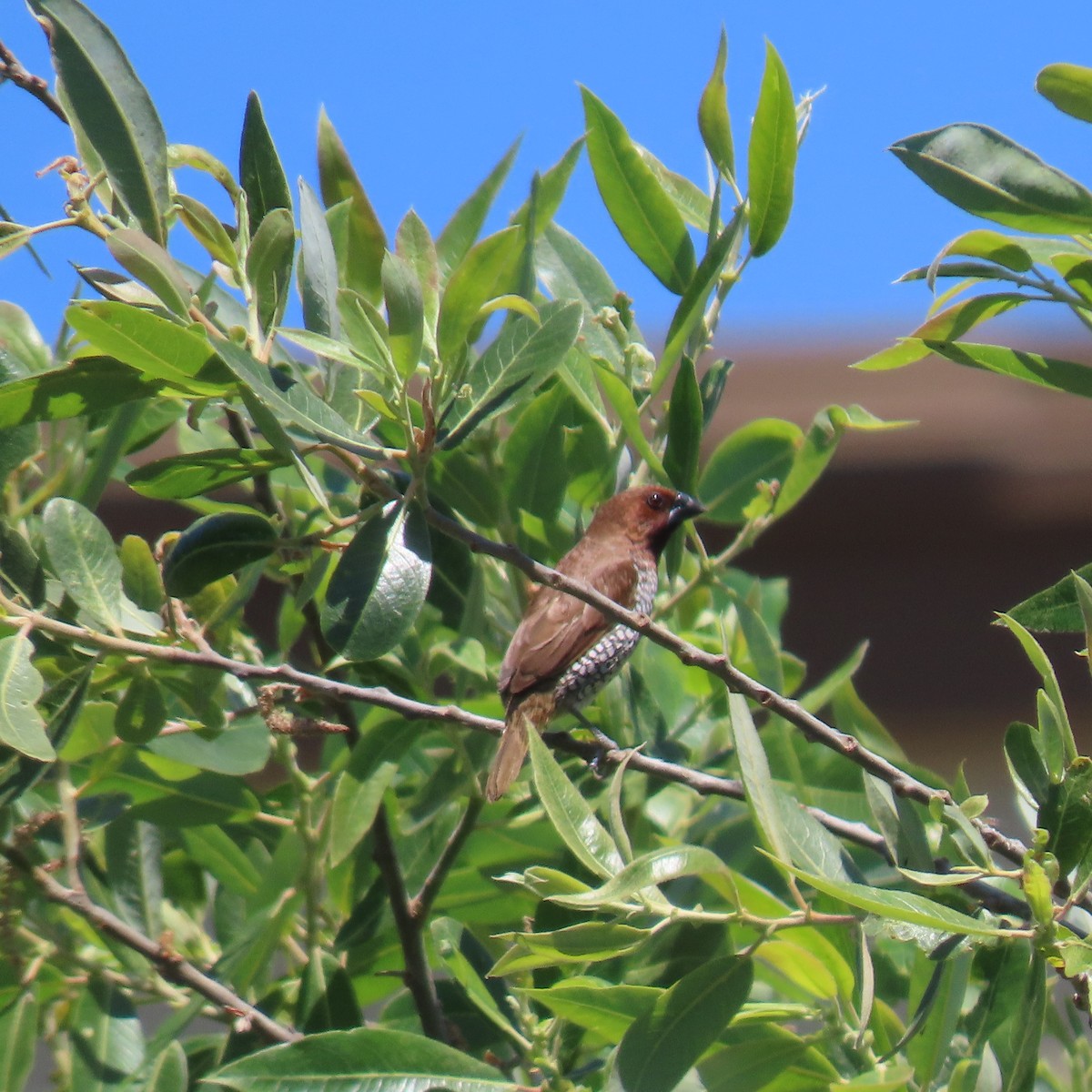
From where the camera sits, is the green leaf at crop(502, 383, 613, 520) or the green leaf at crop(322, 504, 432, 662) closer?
the green leaf at crop(322, 504, 432, 662)

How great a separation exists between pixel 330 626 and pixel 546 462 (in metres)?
0.75

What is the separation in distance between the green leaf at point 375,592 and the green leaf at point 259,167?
438 millimetres

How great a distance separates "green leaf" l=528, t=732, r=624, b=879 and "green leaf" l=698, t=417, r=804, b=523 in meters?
1.01

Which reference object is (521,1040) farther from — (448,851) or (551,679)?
(551,679)

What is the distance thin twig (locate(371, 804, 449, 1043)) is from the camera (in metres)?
1.95

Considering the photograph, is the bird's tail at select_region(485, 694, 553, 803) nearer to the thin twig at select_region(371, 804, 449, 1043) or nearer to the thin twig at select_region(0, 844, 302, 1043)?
the thin twig at select_region(371, 804, 449, 1043)

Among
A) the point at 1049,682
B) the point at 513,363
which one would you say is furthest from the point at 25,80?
the point at 1049,682

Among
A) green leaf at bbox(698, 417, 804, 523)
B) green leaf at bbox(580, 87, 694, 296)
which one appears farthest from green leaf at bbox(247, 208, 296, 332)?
green leaf at bbox(698, 417, 804, 523)

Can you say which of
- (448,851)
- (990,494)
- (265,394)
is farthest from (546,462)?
(990,494)

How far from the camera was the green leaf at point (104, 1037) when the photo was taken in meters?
2.07

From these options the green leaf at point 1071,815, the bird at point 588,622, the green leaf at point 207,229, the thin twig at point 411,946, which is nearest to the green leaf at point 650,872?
the green leaf at point 1071,815

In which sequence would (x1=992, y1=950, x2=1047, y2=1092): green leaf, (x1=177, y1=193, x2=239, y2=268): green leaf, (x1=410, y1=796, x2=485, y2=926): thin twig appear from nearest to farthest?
(x1=992, y1=950, x2=1047, y2=1092): green leaf < (x1=177, y1=193, x2=239, y2=268): green leaf < (x1=410, y1=796, x2=485, y2=926): thin twig

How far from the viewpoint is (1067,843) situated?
4.91ft

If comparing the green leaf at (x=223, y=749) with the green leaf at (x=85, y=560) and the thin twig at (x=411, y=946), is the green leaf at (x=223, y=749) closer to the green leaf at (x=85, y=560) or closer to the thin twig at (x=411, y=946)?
the thin twig at (x=411, y=946)
